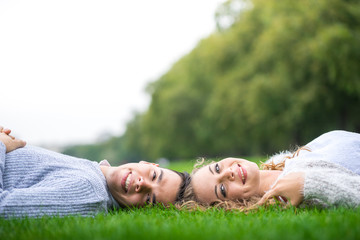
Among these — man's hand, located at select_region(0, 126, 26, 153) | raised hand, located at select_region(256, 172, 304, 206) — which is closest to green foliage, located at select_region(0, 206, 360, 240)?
raised hand, located at select_region(256, 172, 304, 206)

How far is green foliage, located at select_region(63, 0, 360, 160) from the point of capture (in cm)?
1761

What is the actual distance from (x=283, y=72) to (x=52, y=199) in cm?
1916

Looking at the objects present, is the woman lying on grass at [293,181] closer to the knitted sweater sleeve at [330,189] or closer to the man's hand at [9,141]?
the knitted sweater sleeve at [330,189]

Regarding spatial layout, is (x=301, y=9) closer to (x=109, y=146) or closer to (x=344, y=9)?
(x=344, y=9)

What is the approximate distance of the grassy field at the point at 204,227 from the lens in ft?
8.89

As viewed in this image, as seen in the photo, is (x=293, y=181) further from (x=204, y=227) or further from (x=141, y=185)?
(x=141, y=185)

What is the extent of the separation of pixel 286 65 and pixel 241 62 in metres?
6.16

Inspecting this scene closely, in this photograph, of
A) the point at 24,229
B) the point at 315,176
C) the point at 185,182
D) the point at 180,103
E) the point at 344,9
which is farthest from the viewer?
the point at 180,103

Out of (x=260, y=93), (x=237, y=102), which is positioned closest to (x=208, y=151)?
(x=237, y=102)

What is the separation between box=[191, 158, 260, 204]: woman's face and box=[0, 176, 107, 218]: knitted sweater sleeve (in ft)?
4.20

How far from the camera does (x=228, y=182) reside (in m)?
4.70

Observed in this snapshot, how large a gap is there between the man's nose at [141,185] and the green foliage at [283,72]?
48.0 feet

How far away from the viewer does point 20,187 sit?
4.21m

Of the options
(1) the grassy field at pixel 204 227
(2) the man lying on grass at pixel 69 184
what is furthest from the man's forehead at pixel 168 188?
(1) the grassy field at pixel 204 227
